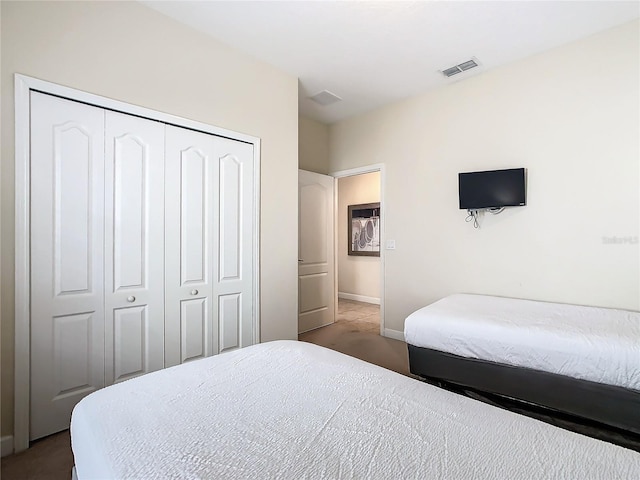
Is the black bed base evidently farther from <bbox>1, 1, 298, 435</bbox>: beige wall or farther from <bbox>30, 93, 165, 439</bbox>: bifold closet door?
<bbox>30, 93, 165, 439</bbox>: bifold closet door

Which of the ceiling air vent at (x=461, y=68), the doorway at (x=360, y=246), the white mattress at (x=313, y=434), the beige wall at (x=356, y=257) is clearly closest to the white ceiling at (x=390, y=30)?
the ceiling air vent at (x=461, y=68)

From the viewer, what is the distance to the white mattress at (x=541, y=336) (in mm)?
1814

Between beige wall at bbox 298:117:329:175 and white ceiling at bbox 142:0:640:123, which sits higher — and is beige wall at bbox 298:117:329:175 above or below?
below

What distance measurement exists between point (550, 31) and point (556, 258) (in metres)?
1.89

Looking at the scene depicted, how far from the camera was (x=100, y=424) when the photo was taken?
96 centimetres

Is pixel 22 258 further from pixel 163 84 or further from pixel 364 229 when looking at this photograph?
pixel 364 229

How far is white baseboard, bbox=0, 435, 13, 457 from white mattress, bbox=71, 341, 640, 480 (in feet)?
4.11

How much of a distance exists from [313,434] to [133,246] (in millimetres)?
1937

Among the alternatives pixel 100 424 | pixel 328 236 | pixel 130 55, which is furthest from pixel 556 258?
pixel 130 55

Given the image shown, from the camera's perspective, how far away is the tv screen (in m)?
2.94

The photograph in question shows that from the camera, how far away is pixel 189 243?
2.54 m

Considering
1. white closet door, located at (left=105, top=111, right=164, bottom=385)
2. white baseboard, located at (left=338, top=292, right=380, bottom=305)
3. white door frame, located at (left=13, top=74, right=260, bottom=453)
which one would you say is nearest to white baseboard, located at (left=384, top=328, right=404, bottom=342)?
white baseboard, located at (left=338, top=292, right=380, bottom=305)

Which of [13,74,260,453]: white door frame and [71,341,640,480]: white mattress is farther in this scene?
[13,74,260,453]: white door frame

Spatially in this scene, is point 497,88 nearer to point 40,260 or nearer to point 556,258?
point 556,258
